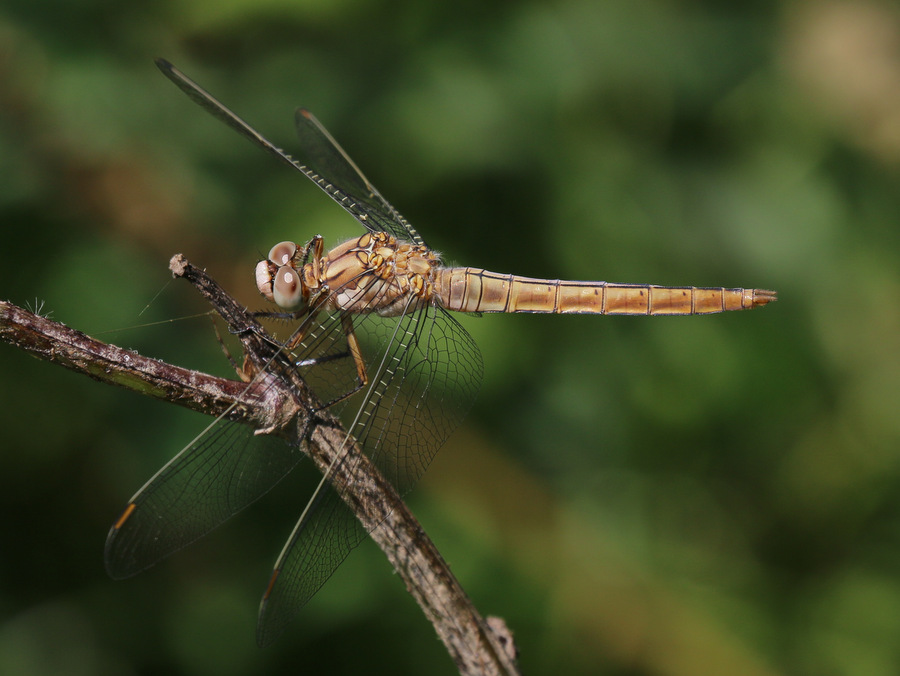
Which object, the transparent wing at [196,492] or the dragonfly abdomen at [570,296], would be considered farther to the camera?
the dragonfly abdomen at [570,296]

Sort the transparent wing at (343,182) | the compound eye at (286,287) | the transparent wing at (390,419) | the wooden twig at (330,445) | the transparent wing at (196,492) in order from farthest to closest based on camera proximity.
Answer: the transparent wing at (343,182) → the compound eye at (286,287) → the transparent wing at (390,419) → the transparent wing at (196,492) → the wooden twig at (330,445)

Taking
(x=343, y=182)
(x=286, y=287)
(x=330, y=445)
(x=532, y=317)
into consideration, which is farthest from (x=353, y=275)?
(x=330, y=445)

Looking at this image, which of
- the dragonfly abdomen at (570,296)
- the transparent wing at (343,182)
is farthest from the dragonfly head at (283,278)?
the dragonfly abdomen at (570,296)

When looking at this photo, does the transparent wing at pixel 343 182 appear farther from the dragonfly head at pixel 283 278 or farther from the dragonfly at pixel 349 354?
the dragonfly head at pixel 283 278

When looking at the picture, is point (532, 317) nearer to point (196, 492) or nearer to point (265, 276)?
point (265, 276)

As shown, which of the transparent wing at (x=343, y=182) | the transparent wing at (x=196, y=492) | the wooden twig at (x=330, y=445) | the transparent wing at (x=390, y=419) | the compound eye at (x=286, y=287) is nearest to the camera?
the wooden twig at (x=330, y=445)

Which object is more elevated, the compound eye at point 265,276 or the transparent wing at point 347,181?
the transparent wing at point 347,181

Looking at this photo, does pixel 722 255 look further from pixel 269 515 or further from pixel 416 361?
pixel 269 515
